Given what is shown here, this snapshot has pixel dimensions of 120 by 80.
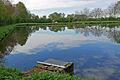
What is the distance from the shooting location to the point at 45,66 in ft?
48.1

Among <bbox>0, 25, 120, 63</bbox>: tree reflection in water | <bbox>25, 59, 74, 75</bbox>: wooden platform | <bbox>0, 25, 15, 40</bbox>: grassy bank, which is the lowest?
<bbox>0, 25, 120, 63</bbox>: tree reflection in water

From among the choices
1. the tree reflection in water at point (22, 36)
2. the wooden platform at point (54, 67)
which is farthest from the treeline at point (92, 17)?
the wooden platform at point (54, 67)

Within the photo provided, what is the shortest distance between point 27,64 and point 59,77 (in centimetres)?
1192

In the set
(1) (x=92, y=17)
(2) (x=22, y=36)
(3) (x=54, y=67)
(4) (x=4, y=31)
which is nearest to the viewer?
(3) (x=54, y=67)

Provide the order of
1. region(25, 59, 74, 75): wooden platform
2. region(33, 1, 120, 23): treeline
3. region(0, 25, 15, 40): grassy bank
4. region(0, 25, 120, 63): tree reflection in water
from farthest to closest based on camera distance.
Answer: region(33, 1, 120, 23): treeline, region(0, 25, 15, 40): grassy bank, region(0, 25, 120, 63): tree reflection in water, region(25, 59, 74, 75): wooden platform

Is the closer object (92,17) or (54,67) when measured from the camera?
(54,67)

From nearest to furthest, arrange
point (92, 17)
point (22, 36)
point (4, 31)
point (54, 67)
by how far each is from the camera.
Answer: point (54, 67)
point (4, 31)
point (22, 36)
point (92, 17)

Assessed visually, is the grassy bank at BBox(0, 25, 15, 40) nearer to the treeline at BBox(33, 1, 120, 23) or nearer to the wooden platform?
the wooden platform

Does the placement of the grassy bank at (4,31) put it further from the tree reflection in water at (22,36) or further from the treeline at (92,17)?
the treeline at (92,17)

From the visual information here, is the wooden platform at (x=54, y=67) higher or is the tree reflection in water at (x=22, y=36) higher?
the wooden platform at (x=54, y=67)

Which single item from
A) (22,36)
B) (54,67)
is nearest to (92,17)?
(22,36)

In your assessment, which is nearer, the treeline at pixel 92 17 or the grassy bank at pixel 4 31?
the grassy bank at pixel 4 31

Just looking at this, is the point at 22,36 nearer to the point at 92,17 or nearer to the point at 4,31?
the point at 4,31

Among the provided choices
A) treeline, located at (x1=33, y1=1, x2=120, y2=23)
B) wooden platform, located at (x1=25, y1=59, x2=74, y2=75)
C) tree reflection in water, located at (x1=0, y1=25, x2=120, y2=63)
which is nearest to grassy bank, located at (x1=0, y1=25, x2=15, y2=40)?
tree reflection in water, located at (x1=0, y1=25, x2=120, y2=63)
